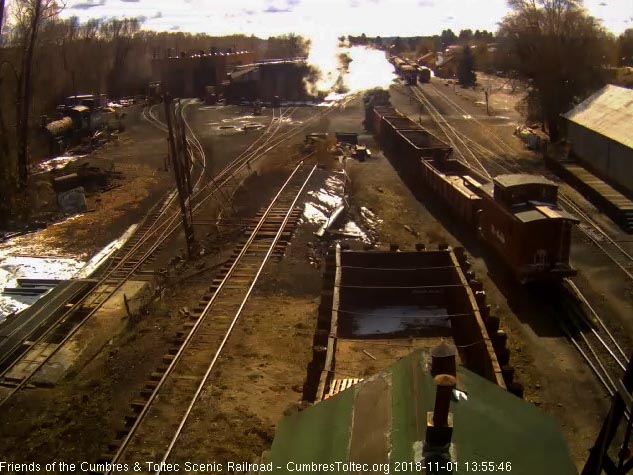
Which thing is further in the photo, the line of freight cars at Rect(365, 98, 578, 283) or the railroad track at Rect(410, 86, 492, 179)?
the railroad track at Rect(410, 86, 492, 179)

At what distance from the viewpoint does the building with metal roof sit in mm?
25797

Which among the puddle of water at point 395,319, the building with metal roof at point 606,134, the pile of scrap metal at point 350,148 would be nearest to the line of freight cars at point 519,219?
A: the puddle of water at point 395,319

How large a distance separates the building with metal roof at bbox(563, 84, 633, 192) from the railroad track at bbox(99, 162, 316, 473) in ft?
51.6

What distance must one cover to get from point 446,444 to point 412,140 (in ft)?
94.8

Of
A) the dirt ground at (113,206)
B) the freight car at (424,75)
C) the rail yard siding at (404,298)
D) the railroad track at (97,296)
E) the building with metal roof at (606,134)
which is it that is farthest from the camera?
the freight car at (424,75)

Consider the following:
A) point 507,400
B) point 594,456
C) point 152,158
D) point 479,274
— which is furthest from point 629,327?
point 152,158

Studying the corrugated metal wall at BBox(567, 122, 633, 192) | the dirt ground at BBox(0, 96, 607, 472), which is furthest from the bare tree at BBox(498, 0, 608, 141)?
the dirt ground at BBox(0, 96, 607, 472)

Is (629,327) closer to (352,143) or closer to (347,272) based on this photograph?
(347,272)

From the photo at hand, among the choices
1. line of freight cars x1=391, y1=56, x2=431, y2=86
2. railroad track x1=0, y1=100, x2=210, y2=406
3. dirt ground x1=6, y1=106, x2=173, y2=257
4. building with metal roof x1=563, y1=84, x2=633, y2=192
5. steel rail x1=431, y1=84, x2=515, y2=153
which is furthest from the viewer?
line of freight cars x1=391, y1=56, x2=431, y2=86

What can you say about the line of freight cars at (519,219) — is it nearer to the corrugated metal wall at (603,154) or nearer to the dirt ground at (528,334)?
the dirt ground at (528,334)

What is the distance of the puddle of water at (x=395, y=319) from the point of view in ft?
46.2

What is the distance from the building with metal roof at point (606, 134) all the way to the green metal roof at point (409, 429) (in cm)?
2407

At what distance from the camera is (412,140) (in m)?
31.7

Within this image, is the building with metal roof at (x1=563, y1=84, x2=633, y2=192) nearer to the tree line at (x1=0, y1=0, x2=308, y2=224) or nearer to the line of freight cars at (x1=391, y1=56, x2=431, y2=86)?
the tree line at (x1=0, y1=0, x2=308, y2=224)
